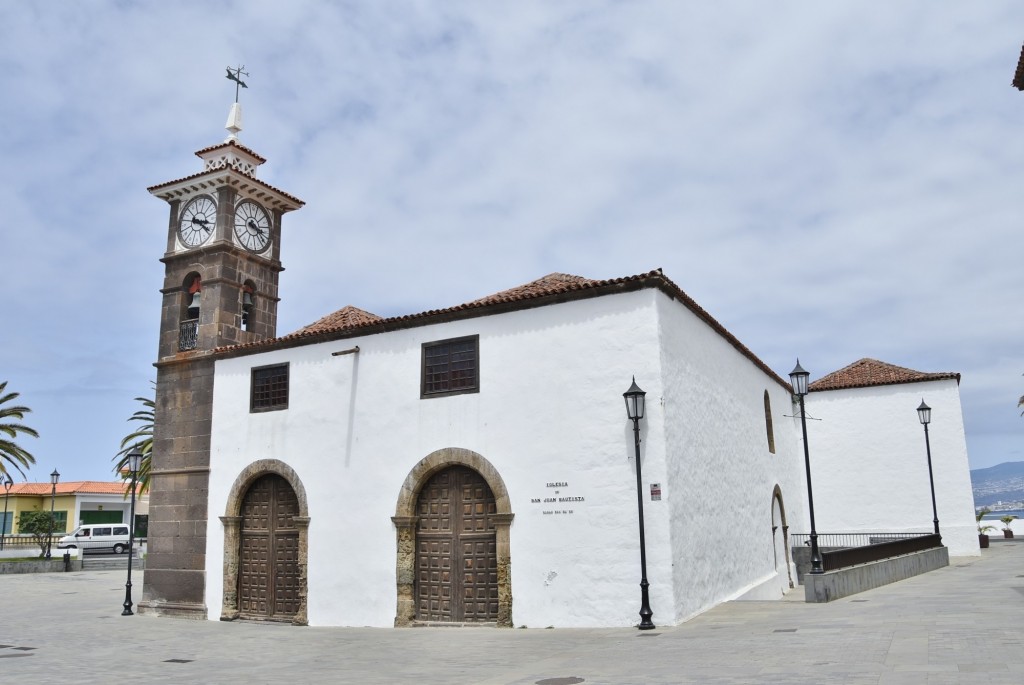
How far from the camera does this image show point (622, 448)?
12531 millimetres

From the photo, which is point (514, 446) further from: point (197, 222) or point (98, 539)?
point (98, 539)

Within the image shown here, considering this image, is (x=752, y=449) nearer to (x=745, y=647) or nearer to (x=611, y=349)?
(x=611, y=349)

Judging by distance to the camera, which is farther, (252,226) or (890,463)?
(890,463)

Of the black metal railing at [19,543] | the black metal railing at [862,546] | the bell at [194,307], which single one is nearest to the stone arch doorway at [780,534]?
the black metal railing at [862,546]

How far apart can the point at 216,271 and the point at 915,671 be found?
16.2 m

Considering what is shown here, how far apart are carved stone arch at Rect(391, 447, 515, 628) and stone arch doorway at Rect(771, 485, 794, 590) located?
8968 mm

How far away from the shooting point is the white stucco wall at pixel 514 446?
488 inches

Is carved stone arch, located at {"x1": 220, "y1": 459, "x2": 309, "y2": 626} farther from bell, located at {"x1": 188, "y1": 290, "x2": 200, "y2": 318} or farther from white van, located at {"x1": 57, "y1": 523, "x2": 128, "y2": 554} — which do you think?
white van, located at {"x1": 57, "y1": 523, "x2": 128, "y2": 554}

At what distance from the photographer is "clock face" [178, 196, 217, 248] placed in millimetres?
18875

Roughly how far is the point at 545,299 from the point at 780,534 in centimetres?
1099

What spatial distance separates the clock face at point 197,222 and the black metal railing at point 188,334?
184 centimetres

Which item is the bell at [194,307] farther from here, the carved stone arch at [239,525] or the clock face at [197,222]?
the carved stone arch at [239,525]

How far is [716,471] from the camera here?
49.3 ft

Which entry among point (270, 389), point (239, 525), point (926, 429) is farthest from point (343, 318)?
point (926, 429)
